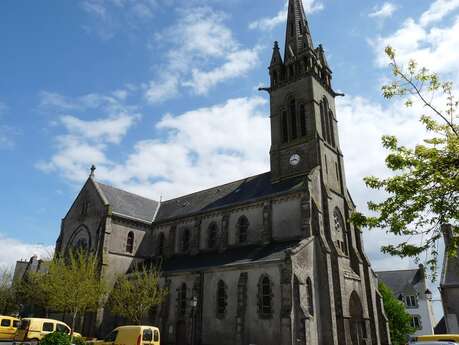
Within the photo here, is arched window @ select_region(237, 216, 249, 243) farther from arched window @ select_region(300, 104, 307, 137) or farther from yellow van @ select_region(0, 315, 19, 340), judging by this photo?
yellow van @ select_region(0, 315, 19, 340)

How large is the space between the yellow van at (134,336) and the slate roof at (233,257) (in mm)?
7495

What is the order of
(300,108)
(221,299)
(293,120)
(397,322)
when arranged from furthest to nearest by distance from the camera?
(397,322), (293,120), (300,108), (221,299)

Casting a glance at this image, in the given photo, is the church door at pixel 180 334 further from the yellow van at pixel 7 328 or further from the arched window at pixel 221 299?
the yellow van at pixel 7 328

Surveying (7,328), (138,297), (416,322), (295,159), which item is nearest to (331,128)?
(295,159)

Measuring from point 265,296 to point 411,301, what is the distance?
39602 mm

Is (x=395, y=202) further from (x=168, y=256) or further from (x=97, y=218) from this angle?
(x=97, y=218)

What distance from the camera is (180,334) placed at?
88.5 ft

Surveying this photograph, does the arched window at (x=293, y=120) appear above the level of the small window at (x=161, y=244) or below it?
above

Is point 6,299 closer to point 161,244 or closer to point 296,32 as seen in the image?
point 161,244

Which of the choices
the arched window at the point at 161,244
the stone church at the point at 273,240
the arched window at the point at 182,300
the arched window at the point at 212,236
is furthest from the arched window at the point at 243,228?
the arched window at the point at 161,244

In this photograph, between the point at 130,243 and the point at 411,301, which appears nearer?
the point at 130,243

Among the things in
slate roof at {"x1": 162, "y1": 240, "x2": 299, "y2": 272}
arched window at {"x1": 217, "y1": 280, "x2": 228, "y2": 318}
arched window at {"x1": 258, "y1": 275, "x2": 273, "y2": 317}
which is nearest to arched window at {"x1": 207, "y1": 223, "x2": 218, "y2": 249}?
slate roof at {"x1": 162, "y1": 240, "x2": 299, "y2": 272}

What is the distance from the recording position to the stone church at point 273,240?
23125 millimetres

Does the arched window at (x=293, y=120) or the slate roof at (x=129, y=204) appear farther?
the slate roof at (x=129, y=204)
